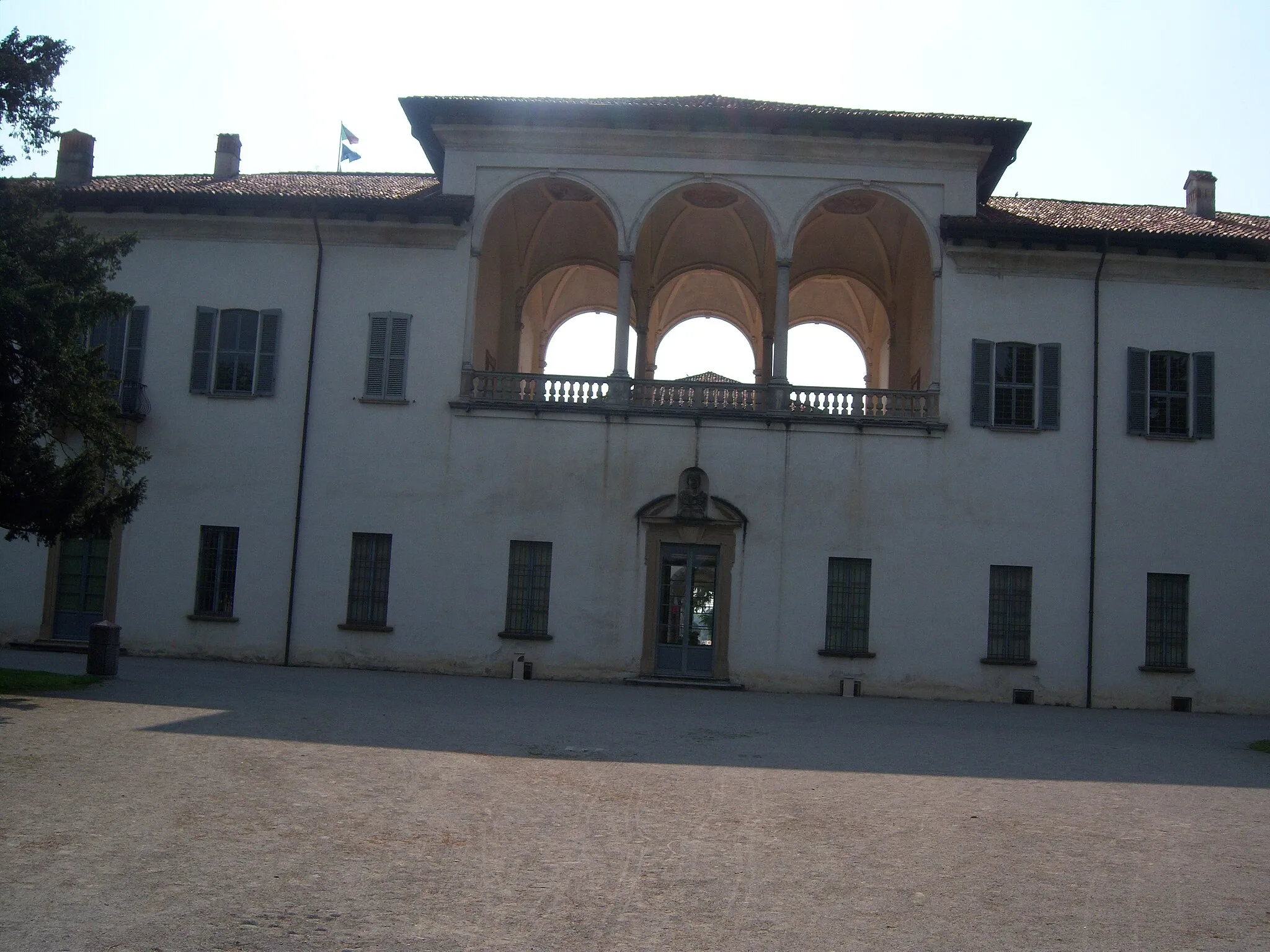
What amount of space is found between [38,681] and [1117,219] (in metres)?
21.7

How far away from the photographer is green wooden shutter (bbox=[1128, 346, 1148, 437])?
2212cm

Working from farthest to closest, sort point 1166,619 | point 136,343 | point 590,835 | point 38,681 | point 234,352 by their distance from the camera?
point 136,343
point 234,352
point 1166,619
point 38,681
point 590,835

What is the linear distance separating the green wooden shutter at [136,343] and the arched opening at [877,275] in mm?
13545

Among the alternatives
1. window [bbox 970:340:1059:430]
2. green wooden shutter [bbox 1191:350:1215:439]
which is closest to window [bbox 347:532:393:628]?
window [bbox 970:340:1059:430]

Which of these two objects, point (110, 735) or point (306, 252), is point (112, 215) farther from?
point (110, 735)

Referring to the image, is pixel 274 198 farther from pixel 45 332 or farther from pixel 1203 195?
pixel 1203 195

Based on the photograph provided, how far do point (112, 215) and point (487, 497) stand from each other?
9739mm

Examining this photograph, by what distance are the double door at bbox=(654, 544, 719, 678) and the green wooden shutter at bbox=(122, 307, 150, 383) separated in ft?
36.5

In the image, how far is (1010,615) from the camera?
21.8 metres

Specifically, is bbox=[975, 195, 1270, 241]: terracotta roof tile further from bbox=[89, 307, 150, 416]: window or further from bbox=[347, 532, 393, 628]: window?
bbox=[89, 307, 150, 416]: window

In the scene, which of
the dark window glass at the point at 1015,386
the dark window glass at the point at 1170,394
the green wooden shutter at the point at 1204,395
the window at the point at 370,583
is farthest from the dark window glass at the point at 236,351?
the green wooden shutter at the point at 1204,395

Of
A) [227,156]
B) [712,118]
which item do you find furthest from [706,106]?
[227,156]

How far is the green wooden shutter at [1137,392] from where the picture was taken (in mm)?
22125

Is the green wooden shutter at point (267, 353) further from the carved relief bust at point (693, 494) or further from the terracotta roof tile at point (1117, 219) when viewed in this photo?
the terracotta roof tile at point (1117, 219)
